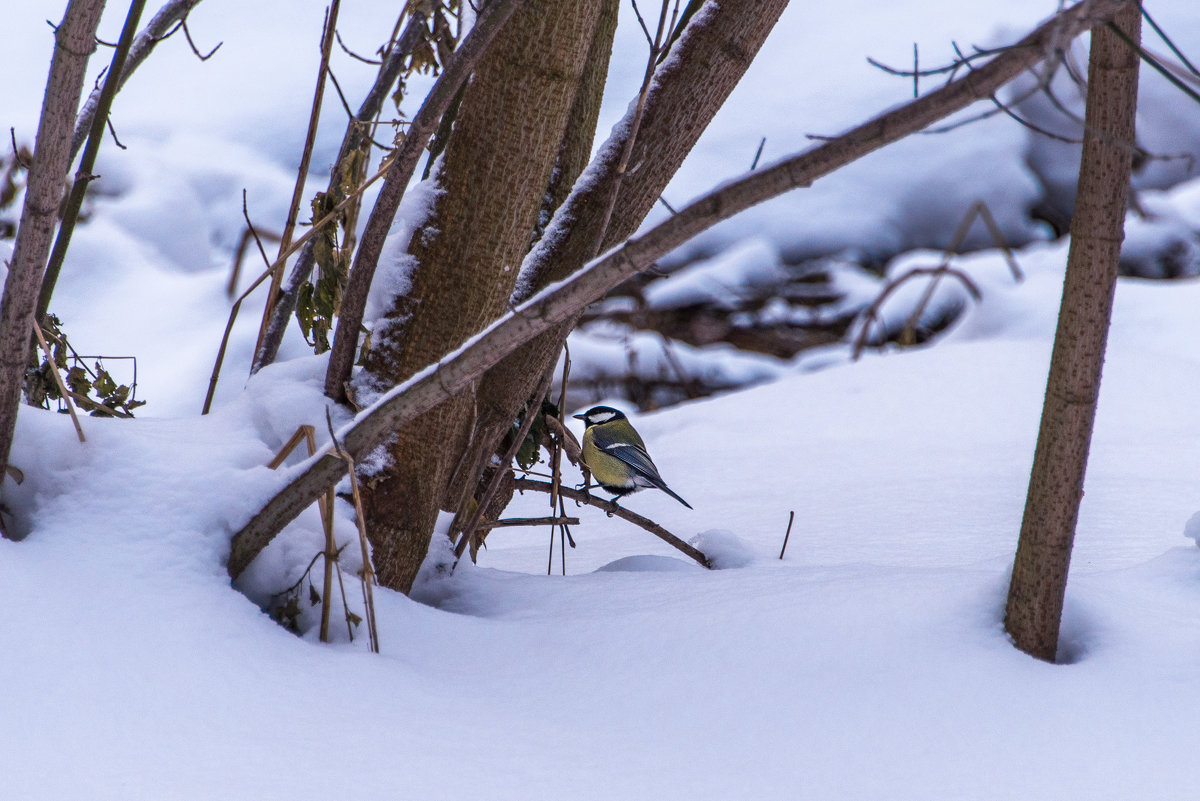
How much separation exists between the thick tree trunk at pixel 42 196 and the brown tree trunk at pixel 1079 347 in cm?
97

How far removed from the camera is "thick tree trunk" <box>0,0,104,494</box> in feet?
3.06

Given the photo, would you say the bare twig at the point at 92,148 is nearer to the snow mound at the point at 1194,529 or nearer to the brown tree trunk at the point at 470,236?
the brown tree trunk at the point at 470,236

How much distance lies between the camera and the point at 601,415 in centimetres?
259

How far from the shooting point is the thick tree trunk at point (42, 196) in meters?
0.93

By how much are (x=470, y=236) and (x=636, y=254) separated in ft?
1.50

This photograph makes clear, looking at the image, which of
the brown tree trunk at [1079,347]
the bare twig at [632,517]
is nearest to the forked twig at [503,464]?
the bare twig at [632,517]

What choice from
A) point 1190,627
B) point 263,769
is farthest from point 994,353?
point 263,769

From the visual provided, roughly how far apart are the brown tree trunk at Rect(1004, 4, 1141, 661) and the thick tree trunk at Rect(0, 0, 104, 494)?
0.97 m

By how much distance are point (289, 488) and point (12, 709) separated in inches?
13.2

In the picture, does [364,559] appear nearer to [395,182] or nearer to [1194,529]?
[395,182]

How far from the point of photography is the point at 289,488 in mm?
1047

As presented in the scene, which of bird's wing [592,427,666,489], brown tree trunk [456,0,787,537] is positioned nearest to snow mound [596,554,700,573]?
brown tree trunk [456,0,787,537]

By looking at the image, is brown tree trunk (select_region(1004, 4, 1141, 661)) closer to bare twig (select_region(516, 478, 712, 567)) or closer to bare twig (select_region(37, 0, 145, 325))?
bare twig (select_region(516, 478, 712, 567))

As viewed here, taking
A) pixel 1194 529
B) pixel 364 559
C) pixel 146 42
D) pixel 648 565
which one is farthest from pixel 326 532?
pixel 1194 529
